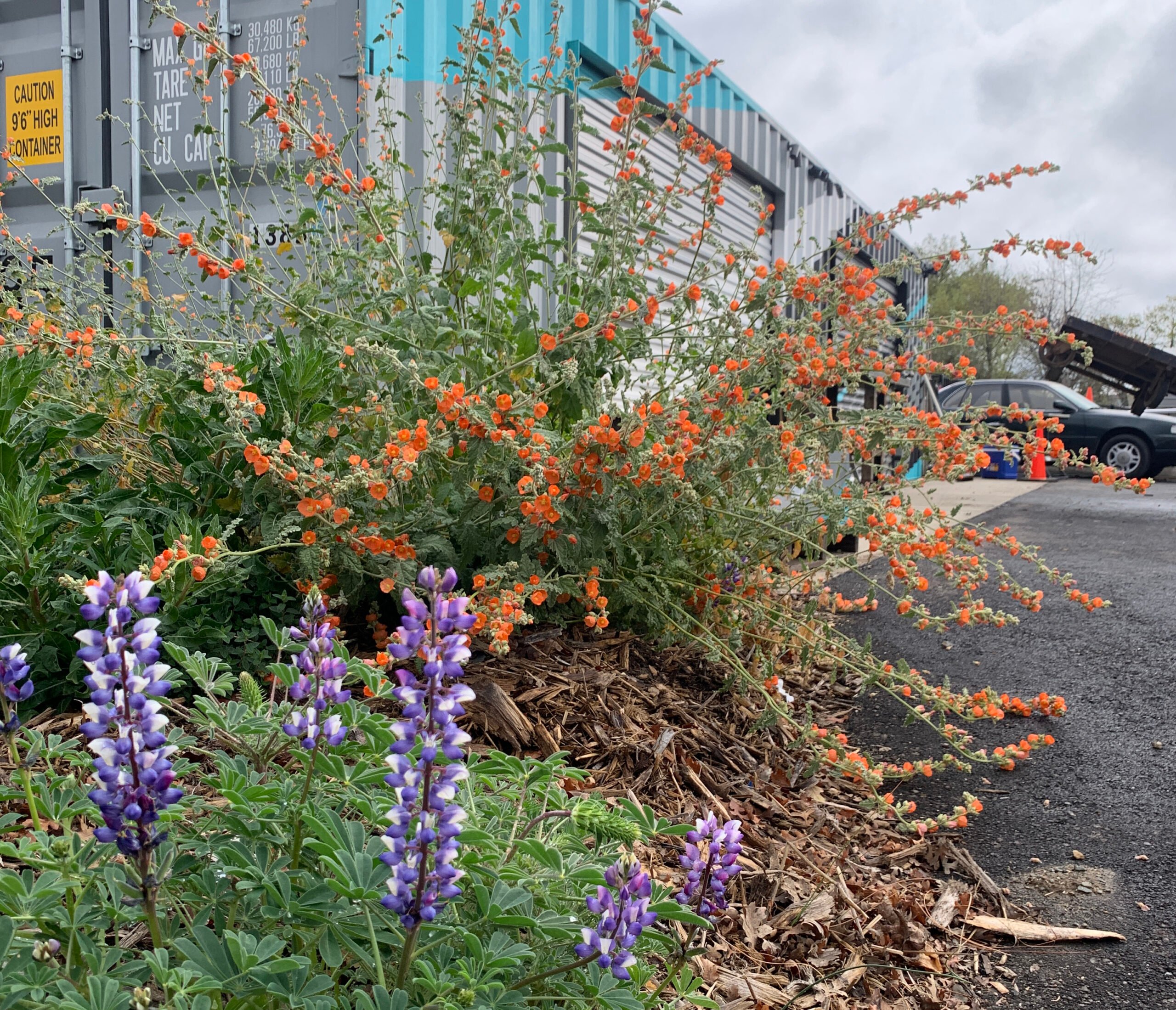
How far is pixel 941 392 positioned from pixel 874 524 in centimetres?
1411

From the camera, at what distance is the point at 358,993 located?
2.98ft

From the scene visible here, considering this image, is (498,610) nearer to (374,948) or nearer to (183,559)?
(183,559)

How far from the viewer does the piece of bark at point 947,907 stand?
A: 81.8 inches

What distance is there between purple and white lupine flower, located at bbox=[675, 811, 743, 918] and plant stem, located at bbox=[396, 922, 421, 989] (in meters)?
0.40

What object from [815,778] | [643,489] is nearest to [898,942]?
[815,778]

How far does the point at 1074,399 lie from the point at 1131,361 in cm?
139

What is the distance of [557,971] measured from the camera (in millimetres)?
991

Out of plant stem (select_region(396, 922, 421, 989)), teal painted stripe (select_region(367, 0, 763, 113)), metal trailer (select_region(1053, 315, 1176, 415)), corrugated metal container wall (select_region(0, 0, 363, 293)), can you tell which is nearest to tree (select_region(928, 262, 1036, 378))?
metal trailer (select_region(1053, 315, 1176, 415))

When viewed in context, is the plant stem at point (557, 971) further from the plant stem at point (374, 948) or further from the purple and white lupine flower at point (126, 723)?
the purple and white lupine flower at point (126, 723)

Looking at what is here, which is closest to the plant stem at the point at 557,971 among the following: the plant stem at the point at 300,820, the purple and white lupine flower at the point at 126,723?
the plant stem at the point at 300,820

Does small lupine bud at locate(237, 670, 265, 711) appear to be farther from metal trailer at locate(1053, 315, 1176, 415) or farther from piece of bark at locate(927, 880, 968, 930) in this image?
metal trailer at locate(1053, 315, 1176, 415)

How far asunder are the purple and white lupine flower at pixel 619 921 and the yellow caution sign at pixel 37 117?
19.4 ft

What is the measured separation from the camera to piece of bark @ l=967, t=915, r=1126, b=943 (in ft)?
6.69

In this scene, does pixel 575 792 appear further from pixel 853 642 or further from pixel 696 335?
pixel 696 335
